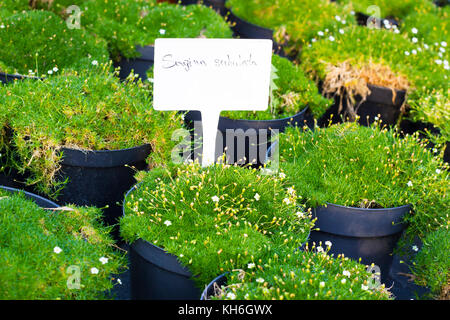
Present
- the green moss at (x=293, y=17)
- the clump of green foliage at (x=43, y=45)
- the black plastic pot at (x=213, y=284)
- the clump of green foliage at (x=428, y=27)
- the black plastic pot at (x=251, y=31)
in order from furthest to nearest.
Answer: the clump of green foliage at (x=428, y=27)
the black plastic pot at (x=251, y=31)
the green moss at (x=293, y=17)
the clump of green foliage at (x=43, y=45)
the black plastic pot at (x=213, y=284)

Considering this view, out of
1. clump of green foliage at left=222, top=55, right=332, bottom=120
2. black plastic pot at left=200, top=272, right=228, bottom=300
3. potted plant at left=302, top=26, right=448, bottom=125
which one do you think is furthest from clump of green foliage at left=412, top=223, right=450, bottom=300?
potted plant at left=302, top=26, right=448, bottom=125

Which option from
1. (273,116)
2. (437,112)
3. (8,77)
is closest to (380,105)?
(437,112)

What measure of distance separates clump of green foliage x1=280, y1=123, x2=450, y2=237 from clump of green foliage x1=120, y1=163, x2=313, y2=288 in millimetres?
244

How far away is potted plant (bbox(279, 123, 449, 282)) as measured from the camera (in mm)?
3018

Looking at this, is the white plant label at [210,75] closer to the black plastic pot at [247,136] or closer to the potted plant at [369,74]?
the black plastic pot at [247,136]

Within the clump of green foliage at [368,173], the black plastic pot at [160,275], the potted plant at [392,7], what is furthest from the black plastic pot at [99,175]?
the potted plant at [392,7]

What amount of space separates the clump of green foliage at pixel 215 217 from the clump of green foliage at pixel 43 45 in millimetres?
1550

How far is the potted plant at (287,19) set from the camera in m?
5.18

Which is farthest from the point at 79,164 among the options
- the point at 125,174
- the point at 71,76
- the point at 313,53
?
the point at 313,53

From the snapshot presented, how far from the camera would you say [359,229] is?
3018 millimetres
